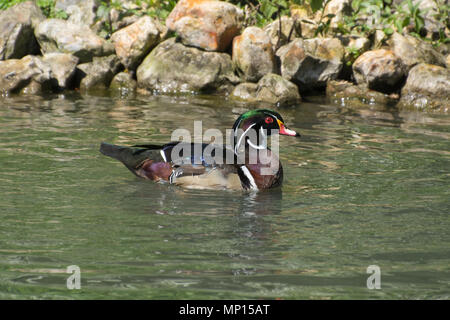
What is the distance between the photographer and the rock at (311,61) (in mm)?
12531

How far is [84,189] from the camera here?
6520 mm

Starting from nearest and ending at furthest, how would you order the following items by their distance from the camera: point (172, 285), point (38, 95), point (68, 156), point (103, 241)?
point (172, 285) < point (103, 241) < point (68, 156) < point (38, 95)

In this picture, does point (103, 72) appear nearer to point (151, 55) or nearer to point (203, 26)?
point (151, 55)

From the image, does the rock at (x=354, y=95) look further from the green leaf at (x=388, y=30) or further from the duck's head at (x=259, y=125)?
the duck's head at (x=259, y=125)

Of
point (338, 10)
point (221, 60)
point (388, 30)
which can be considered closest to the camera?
point (221, 60)

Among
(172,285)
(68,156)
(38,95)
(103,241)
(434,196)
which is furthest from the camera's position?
(38,95)

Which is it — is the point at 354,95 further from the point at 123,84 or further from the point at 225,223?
the point at 225,223

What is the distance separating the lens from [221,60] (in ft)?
42.4

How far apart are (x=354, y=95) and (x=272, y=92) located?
5.61ft

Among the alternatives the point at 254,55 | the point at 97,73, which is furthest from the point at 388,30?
the point at 97,73

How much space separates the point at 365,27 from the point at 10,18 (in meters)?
7.13

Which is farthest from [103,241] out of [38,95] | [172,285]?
[38,95]

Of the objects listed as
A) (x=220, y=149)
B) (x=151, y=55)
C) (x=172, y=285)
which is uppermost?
(x=151, y=55)

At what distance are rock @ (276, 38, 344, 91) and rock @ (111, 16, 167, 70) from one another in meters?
2.50
